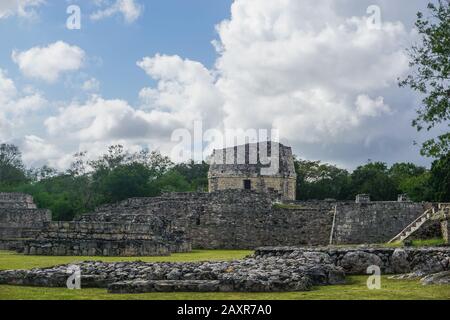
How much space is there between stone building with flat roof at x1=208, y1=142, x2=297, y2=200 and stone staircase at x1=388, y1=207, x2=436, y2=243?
16.5 m

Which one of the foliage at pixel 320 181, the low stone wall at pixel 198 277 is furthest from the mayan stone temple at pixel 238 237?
the foliage at pixel 320 181

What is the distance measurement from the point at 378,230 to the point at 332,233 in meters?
2.26

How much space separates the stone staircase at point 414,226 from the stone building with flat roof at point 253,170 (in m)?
16.5

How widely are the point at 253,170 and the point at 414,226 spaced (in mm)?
18601

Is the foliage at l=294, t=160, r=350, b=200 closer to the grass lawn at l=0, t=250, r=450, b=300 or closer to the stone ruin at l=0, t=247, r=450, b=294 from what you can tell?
the stone ruin at l=0, t=247, r=450, b=294

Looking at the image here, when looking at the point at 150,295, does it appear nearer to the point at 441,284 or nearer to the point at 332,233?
the point at 441,284

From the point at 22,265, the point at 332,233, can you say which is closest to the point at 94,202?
the point at 332,233

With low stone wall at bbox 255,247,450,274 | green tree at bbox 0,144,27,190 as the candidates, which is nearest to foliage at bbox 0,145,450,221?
green tree at bbox 0,144,27,190

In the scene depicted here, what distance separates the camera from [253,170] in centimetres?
4475

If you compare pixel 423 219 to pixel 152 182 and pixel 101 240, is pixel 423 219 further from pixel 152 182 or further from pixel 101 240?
pixel 152 182

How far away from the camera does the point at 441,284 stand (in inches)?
428

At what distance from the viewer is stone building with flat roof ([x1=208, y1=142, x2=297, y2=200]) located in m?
44.5

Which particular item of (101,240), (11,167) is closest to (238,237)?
(101,240)

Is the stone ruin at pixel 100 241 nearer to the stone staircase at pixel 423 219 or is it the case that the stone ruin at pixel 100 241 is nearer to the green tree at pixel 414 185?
the stone staircase at pixel 423 219
